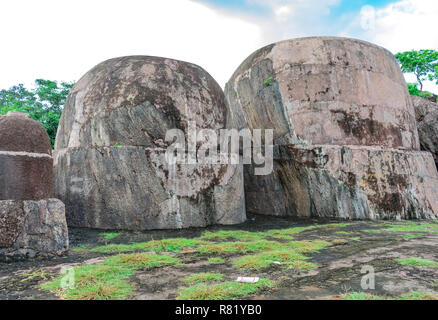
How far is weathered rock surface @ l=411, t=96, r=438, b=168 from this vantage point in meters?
10.1

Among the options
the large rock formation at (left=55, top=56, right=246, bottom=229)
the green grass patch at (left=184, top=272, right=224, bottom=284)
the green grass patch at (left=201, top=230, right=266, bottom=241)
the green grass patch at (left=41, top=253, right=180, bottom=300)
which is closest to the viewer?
the green grass patch at (left=41, top=253, right=180, bottom=300)

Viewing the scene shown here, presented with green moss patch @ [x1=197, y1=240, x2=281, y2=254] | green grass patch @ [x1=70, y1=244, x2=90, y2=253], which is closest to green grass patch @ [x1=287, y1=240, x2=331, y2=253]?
green moss patch @ [x1=197, y1=240, x2=281, y2=254]

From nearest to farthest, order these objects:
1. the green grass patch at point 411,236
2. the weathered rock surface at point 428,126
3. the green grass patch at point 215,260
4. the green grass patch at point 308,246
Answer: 1. the green grass patch at point 215,260
2. the green grass patch at point 308,246
3. the green grass patch at point 411,236
4. the weathered rock surface at point 428,126

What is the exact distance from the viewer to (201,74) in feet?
22.5

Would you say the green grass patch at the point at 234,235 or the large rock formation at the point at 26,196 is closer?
the large rock formation at the point at 26,196

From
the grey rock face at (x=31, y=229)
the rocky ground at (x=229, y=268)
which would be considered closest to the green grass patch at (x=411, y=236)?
the rocky ground at (x=229, y=268)

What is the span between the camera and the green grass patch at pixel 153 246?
13.2 ft

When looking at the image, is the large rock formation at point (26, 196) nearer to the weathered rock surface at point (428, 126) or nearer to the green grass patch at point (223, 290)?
the green grass patch at point (223, 290)

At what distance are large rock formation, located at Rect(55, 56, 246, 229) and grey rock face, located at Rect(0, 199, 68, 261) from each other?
5.44ft

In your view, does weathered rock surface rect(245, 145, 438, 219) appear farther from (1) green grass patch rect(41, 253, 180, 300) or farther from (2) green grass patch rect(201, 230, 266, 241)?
(1) green grass patch rect(41, 253, 180, 300)

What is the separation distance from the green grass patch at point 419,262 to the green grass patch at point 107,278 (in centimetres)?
230

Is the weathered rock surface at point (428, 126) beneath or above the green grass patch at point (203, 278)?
above

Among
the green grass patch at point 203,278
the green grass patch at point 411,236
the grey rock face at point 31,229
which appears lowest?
the green grass patch at point 411,236

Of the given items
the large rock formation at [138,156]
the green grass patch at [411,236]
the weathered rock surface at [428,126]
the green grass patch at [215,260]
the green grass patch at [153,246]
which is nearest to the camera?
the green grass patch at [215,260]
